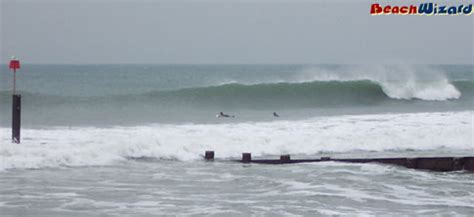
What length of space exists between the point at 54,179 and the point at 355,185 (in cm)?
466

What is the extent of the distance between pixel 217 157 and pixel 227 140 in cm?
172

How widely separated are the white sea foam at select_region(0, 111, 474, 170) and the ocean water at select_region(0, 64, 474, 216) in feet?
0.09

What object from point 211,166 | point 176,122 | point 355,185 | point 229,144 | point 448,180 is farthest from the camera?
point 176,122

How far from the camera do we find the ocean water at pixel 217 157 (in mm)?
10625

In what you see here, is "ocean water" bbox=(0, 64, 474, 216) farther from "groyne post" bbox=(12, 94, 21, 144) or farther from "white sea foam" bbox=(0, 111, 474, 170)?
"groyne post" bbox=(12, 94, 21, 144)

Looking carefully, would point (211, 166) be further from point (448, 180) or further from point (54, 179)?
point (448, 180)

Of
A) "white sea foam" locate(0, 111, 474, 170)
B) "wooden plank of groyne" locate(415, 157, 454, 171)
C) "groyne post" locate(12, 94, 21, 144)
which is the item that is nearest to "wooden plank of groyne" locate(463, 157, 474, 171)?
"wooden plank of groyne" locate(415, 157, 454, 171)

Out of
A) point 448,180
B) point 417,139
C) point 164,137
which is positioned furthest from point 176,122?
point 448,180

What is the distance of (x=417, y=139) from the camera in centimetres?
1852

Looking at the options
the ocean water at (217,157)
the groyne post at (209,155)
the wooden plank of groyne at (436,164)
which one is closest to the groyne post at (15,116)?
the ocean water at (217,157)

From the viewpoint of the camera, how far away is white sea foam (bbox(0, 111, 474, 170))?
1441 centimetres

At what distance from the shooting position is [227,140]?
17.3 metres

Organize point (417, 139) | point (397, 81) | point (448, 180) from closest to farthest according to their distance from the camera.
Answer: point (448, 180) → point (417, 139) → point (397, 81)

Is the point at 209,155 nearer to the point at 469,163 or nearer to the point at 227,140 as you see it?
the point at 227,140
